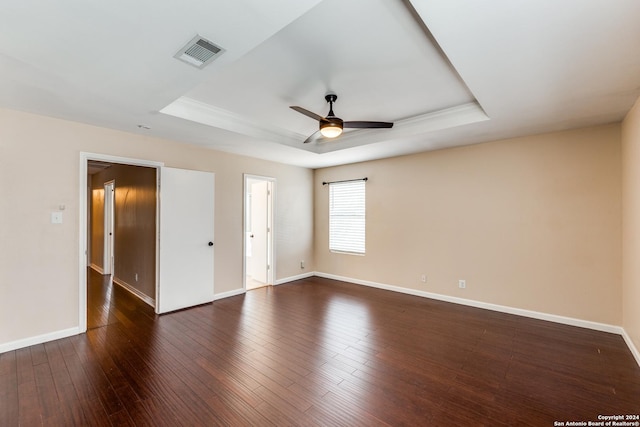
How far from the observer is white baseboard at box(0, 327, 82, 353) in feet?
9.49

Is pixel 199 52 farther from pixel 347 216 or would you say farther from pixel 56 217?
pixel 347 216

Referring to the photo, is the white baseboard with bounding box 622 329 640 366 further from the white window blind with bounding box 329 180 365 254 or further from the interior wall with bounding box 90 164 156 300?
the interior wall with bounding box 90 164 156 300

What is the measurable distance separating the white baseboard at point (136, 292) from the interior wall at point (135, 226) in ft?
0.13

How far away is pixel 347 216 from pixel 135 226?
3992mm

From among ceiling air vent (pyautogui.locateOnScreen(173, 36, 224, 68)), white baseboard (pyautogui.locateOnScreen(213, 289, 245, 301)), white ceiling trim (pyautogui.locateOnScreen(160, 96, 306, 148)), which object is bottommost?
white baseboard (pyautogui.locateOnScreen(213, 289, 245, 301))

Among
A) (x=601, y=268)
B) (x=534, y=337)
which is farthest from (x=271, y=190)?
(x=601, y=268)

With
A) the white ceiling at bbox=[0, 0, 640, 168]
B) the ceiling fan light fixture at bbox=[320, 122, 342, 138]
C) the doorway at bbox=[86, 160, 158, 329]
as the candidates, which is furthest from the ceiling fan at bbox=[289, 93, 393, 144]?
the doorway at bbox=[86, 160, 158, 329]

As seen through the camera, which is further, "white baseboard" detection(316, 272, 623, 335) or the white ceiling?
"white baseboard" detection(316, 272, 623, 335)

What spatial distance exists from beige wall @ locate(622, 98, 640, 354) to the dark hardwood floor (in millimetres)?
349

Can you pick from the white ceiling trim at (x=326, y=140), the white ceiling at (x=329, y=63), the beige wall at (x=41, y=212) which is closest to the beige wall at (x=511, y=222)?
the white ceiling at (x=329, y=63)

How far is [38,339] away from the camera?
3064 mm

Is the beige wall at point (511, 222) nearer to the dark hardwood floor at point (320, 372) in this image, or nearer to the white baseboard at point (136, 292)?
the dark hardwood floor at point (320, 372)

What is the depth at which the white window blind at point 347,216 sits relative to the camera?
5723 millimetres

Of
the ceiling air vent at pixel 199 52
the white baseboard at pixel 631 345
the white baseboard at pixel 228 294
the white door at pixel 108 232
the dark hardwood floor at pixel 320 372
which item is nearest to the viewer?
the ceiling air vent at pixel 199 52
